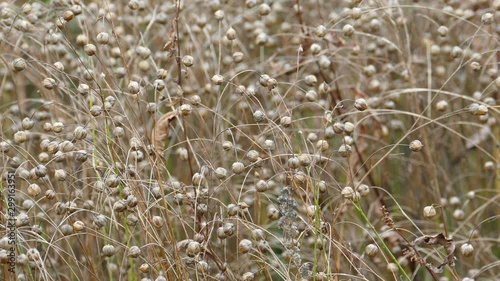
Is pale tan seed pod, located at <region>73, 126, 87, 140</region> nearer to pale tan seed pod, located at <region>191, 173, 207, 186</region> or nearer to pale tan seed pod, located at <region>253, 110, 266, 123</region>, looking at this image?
pale tan seed pod, located at <region>191, 173, 207, 186</region>

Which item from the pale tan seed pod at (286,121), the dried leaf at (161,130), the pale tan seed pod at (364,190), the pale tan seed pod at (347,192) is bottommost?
the pale tan seed pod at (364,190)

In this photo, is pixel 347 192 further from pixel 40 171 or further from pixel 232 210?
pixel 40 171

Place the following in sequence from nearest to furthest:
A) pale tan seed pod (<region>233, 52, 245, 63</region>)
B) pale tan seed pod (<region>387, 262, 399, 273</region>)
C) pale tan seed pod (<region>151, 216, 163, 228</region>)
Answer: pale tan seed pod (<region>151, 216, 163, 228</region>), pale tan seed pod (<region>387, 262, 399, 273</region>), pale tan seed pod (<region>233, 52, 245, 63</region>)

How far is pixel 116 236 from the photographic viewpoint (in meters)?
2.99

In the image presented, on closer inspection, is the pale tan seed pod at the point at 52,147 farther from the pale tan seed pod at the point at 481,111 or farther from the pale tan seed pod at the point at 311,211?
the pale tan seed pod at the point at 481,111

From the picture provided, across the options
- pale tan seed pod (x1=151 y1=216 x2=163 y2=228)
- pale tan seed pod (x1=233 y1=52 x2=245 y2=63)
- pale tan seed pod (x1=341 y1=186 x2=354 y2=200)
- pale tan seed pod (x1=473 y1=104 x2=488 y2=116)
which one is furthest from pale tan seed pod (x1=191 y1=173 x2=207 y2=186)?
pale tan seed pod (x1=473 y1=104 x2=488 y2=116)

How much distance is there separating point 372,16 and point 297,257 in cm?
143

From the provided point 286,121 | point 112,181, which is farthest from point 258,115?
point 112,181

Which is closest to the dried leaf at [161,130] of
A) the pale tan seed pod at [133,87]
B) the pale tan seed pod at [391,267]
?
the pale tan seed pod at [133,87]

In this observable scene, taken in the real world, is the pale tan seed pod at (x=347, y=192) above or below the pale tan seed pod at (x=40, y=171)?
below

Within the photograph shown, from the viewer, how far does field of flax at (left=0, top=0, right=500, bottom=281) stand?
2426mm

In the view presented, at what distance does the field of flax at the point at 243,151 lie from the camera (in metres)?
2.43

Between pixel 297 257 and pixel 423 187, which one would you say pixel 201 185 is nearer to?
pixel 297 257

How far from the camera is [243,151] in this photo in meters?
2.79
